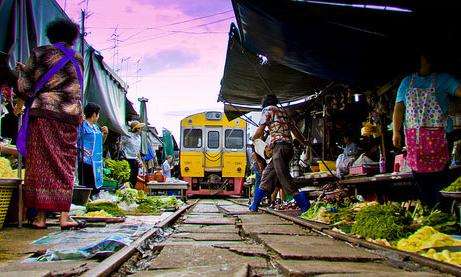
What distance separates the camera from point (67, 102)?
488 cm

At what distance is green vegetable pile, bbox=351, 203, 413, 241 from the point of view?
4146 mm

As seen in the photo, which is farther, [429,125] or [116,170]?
[116,170]

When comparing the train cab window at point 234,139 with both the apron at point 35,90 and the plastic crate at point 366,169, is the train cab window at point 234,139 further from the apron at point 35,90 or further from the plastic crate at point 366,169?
the apron at point 35,90

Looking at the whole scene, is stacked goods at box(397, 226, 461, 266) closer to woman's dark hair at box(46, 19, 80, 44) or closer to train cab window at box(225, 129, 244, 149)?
woman's dark hair at box(46, 19, 80, 44)

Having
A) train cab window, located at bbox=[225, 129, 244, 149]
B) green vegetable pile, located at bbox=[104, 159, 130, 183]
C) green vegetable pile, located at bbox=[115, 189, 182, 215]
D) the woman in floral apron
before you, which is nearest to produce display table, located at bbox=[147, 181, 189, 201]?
green vegetable pile, located at bbox=[104, 159, 130, 183]

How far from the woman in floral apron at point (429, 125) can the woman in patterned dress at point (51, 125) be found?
11.5 feet

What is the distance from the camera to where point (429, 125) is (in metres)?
4.68

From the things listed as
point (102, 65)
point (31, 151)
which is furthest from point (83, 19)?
point (31, 151)

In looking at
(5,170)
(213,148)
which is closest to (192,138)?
(213,148)

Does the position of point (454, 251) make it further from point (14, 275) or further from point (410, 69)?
point (410, 69)

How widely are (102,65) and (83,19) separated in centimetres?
170

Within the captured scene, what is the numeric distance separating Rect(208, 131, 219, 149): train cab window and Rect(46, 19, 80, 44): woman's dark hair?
1694cm

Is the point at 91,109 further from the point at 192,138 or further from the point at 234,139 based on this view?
the point at 234,139

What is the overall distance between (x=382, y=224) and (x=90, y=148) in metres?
5.42
